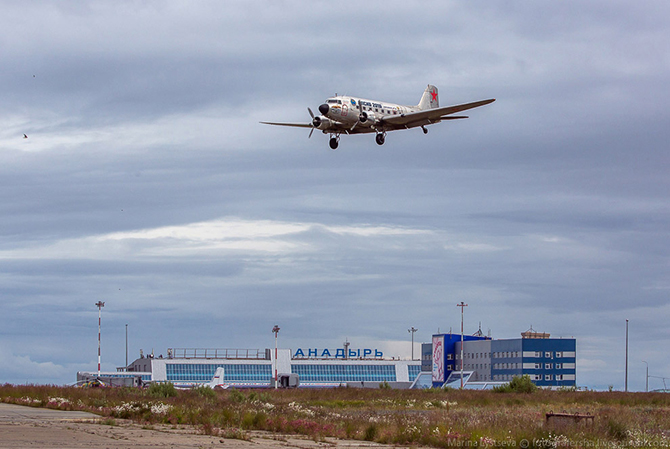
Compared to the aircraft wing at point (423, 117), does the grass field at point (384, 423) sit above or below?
below

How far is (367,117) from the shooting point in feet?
171

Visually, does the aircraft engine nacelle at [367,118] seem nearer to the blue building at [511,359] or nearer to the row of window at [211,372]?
the blue building at [511,359]

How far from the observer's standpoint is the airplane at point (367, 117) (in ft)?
170

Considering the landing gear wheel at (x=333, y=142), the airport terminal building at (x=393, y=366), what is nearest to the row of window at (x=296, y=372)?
the airport terminal building at (x=393, y=366)

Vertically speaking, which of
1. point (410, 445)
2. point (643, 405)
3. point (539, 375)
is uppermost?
point (410, 445)

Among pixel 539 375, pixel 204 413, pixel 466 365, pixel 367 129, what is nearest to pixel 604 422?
pixel 204 413

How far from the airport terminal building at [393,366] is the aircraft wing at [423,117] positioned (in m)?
92.9

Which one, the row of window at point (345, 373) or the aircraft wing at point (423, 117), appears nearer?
the aircraft wing at point (423, 117)

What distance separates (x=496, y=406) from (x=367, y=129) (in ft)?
74.1

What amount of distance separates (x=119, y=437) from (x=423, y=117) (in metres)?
32.0

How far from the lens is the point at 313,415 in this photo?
41.4 meters

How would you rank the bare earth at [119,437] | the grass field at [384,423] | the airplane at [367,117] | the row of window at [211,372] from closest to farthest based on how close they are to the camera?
the bare earth at [119,437] → the grass field at [384,423] → the airplane at [367,117] → the row of window at [211,372]

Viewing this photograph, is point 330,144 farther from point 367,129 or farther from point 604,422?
point 604,422

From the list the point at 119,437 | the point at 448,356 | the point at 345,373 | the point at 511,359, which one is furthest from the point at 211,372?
the point at 119,437
